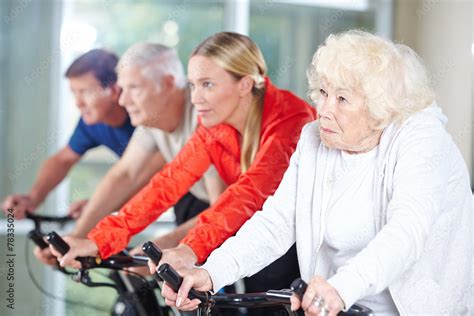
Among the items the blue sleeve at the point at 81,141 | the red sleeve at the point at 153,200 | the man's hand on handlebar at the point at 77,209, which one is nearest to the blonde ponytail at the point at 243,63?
the red sleeve at the point at 153,200

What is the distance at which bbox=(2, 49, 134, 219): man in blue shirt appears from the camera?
3.59 metres

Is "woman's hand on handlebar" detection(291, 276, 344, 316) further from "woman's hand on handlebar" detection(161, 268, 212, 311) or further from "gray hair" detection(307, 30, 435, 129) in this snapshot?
"gray hair" detection(307, 30, 435, 129)

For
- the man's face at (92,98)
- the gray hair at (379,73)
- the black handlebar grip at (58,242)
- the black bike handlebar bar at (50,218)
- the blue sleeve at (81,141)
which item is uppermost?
the gray hair at (379,73)

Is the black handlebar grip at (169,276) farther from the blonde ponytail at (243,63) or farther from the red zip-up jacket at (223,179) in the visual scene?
the blonde ponytail at (243,63)

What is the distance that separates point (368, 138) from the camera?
1768mm

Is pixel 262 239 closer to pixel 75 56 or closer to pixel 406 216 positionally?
pixel 406 216

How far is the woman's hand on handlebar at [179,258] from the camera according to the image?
185 cm

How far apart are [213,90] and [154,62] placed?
0.73 meters

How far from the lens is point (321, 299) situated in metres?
1.42

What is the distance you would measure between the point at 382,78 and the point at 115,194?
5.46 feet

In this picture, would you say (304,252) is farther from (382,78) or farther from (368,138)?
(382,78)

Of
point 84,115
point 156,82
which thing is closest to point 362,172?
point 156,82

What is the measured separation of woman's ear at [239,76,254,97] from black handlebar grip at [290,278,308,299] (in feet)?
3.61

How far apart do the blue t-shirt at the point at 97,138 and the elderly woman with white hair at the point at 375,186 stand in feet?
6.28
